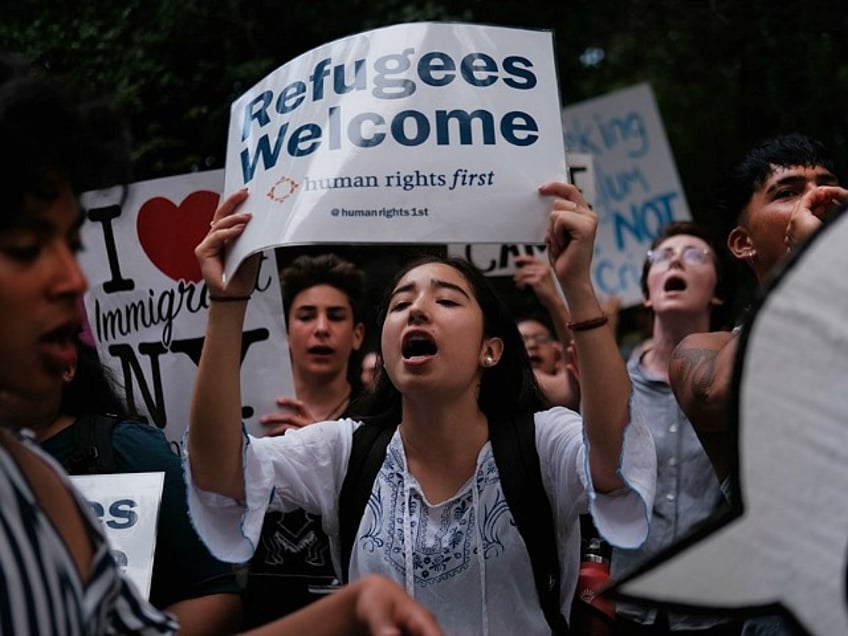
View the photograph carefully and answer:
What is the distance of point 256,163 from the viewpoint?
3.02 meters

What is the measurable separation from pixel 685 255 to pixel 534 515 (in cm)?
201

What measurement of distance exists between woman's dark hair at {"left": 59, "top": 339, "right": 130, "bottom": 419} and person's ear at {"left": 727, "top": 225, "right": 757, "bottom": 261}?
1.71 meters

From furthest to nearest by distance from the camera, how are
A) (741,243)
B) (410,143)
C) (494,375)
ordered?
(741,243) → (494,375) → (410,143)

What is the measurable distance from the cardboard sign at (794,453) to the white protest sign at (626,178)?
4161 mm

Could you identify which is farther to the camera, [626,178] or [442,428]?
[626,178]

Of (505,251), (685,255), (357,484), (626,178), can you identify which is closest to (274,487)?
(357,484)

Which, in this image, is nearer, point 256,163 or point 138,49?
point 256,163

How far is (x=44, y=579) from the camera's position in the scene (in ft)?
5.47

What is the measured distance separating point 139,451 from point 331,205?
793mm

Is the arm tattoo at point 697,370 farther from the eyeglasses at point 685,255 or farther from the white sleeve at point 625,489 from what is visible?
the eyeglasses at point 685,255

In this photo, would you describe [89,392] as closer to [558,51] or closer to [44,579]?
[44,579]

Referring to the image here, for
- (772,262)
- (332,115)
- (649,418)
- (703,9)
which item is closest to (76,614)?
(332,115)

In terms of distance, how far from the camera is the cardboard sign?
5.94 feet

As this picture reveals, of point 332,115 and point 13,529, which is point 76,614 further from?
point 332,115
